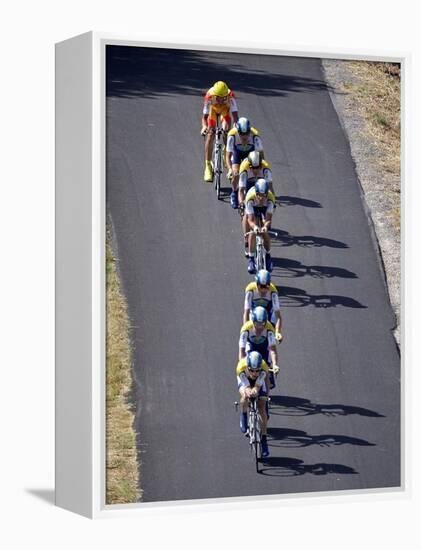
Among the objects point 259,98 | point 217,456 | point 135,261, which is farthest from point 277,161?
point 217,456

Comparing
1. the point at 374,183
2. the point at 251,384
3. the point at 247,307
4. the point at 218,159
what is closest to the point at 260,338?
the point at 247,307

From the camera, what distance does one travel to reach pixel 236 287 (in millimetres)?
23828

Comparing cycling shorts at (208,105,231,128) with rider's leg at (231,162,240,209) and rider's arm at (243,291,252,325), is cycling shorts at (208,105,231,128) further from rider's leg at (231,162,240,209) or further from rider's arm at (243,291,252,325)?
rider's arm at (243,291,252,325)

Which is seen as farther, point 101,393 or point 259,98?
point 259,98

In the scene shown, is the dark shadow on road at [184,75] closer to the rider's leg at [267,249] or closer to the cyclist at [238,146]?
the cyclist at [238,146]

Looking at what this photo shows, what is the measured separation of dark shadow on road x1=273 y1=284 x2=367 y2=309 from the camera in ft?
78.9

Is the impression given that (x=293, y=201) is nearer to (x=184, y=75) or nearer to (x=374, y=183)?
(x=374, y=183)

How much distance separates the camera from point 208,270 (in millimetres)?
23562

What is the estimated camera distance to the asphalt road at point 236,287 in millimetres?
22969

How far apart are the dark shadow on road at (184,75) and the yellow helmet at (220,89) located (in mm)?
67

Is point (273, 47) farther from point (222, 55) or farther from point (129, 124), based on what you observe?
point (129, 124)

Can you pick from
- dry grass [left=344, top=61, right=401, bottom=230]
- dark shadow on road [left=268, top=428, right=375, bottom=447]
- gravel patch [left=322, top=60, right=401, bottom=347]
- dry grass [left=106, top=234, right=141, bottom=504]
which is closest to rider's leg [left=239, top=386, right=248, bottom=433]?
dark shadow on road [left=268, top=428, right=375, bottom=447]

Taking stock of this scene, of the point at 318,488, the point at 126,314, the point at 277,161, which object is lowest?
the point at 318,488

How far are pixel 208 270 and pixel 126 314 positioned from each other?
4.36 feet
